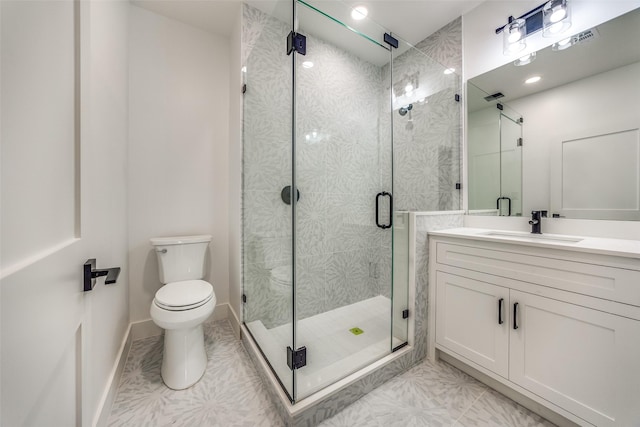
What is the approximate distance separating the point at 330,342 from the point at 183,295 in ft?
3.33

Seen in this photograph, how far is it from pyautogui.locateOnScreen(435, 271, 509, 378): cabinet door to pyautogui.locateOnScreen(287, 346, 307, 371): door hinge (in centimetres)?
97

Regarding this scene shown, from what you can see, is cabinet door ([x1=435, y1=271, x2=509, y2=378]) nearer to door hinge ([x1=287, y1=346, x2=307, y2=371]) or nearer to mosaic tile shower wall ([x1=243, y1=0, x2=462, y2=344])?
mosaic tile shower wall ([x1=243, y1=0, x2=462, y2=344])

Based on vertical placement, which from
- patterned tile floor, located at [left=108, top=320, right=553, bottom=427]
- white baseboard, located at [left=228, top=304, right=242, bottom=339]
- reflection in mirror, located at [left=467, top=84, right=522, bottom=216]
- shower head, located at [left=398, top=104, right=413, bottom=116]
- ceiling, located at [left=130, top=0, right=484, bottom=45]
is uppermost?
ceiling, located at [left=130, top=0, right=484, bottom=45]

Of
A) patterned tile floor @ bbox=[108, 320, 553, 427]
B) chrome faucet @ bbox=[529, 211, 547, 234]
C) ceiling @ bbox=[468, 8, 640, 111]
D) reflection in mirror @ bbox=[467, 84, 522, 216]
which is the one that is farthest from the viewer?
reflection in mirror @ bbox=[467, 84, 522, 216]

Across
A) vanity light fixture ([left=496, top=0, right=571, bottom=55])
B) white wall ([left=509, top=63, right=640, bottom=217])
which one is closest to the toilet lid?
white wall ([left=509, top=63, right=640, bottom=217])

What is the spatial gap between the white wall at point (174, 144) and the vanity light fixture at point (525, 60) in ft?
7.80

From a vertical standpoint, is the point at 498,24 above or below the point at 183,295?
above

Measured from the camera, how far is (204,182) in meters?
2.16

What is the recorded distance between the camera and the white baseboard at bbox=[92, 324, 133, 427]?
108 centimetres

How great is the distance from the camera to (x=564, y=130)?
1.54 meters

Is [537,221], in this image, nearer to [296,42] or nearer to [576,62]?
[576,62]

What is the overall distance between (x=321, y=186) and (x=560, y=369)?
164 cm

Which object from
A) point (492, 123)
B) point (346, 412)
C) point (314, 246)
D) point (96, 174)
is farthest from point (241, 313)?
point (492, 123)

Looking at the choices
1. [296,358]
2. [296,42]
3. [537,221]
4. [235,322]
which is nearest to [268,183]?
[296,42]
